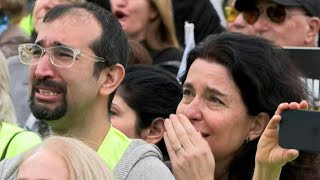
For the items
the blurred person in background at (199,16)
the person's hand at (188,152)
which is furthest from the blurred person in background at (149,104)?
the blurred person in background at (199,16)

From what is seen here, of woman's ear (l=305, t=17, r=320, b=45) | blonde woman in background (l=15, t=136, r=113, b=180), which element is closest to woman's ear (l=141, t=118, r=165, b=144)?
woman's ear (l=305, t=17, r=320, b=45)

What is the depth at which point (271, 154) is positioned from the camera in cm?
401

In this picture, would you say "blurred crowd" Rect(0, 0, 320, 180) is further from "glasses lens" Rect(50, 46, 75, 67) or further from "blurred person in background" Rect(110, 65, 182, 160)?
"blurred person in background" Rect(110, 65, 182, 160)

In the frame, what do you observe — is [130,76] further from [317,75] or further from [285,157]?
[285,157]

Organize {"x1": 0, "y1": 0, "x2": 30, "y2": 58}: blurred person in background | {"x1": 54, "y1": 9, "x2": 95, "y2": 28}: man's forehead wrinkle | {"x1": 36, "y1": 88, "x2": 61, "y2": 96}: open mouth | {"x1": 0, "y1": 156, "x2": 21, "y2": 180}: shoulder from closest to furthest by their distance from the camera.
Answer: {"x1": 0, "y1": 156, "x2": 21, "y2": 180}: shoulder < {"x1": 36, "y1": 88, "x2": 61, "y2": 96}: open mouth < {"x1": 54, "y1": 9, "x2": 95, "y2": 28}: man's forehead wrinkle < {"x1": 0, "y1": 0, "x2": 30, "y2": 58}: blurred person in background

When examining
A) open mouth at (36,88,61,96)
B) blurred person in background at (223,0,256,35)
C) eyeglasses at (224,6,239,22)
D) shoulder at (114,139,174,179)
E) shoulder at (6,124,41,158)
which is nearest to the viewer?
shoulder at (114,139,174,179)

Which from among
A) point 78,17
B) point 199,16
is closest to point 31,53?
point 78,17

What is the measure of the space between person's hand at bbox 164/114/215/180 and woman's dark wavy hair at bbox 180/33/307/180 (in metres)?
0.27

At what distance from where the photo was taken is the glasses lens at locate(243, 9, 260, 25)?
6199 mm

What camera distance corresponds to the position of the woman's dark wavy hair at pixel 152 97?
17.5 feet

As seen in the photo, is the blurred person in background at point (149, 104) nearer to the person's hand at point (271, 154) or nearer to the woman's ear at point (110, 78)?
the woman's ear at point (110, 78)

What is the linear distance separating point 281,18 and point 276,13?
0.04 meters

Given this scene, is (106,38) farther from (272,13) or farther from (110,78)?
(272,13)

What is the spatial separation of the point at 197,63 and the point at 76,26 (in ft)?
1.76
